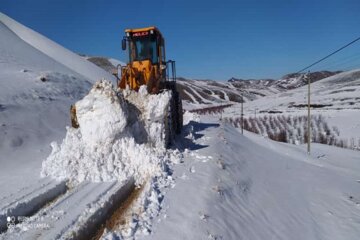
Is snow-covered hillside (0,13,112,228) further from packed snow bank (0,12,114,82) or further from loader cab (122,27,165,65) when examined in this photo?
packed snow bank (0,12,114,82)

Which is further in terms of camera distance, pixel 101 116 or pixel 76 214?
pixel 101 116

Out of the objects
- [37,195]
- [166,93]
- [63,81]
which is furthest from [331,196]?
[63,81]

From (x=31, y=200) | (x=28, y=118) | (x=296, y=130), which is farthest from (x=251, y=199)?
(x=296, y=130)

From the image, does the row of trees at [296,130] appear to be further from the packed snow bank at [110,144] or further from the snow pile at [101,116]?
the snow pile at [101,116]

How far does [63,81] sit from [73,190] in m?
15.0

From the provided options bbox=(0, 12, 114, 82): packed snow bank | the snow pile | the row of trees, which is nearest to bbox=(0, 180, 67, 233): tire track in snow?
the snow pile

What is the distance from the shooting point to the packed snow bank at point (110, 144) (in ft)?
26.7

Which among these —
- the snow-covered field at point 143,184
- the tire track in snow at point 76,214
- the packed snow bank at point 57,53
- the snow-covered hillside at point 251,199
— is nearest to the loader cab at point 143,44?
the snow-covered field at point 143,184

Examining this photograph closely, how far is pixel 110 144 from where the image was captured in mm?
8641

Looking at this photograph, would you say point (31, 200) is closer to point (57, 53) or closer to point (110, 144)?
point (110, 144)

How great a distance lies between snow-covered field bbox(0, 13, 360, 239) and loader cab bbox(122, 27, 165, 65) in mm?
2738

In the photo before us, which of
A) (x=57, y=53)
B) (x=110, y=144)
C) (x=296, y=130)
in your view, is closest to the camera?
(x=110, y=144)

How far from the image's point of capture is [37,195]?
6785 millimetres

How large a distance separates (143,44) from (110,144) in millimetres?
5136
